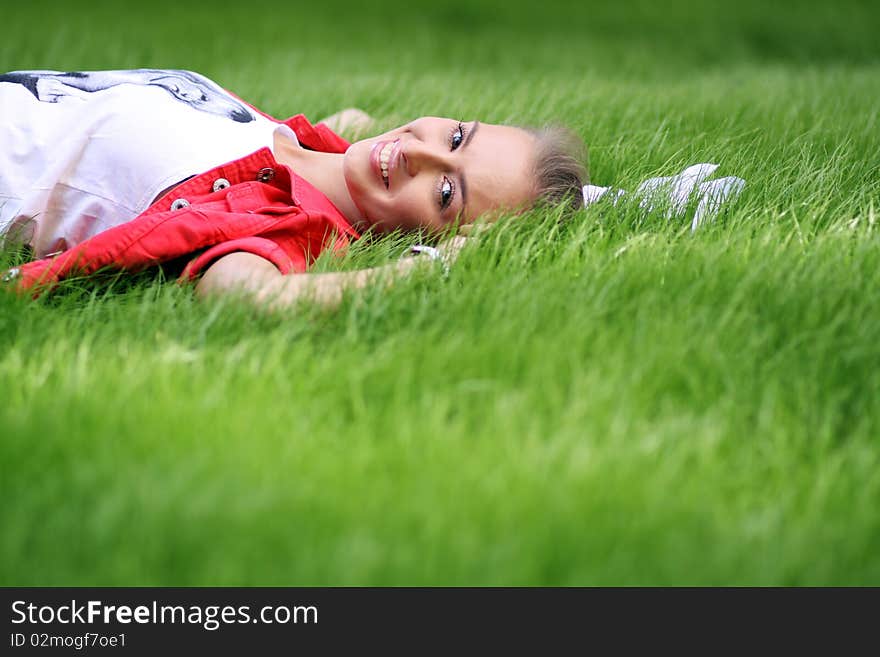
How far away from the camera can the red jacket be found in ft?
5.94

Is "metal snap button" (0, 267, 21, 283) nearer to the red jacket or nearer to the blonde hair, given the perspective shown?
the red jacket

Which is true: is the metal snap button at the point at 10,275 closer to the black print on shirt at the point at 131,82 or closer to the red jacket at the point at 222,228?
the red jacket at the point at 222,228

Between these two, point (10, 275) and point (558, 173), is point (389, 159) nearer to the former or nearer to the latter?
point (558, 173)

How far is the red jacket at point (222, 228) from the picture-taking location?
1811mm

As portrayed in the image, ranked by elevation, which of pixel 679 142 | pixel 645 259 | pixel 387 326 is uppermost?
pixel 679 142

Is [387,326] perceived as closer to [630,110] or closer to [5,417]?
Answer: [5,417]

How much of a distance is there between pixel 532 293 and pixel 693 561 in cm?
73

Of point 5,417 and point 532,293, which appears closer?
point 5,417

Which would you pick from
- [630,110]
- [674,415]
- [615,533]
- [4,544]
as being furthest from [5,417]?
[630,110]

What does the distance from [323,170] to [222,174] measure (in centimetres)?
30

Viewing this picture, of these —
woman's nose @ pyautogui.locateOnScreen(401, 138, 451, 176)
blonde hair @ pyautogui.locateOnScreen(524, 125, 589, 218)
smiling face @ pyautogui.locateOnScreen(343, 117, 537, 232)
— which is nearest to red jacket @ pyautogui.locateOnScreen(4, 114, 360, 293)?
smiling face @ pyautogui.locateOnScreen(343, 117, 537, 232)

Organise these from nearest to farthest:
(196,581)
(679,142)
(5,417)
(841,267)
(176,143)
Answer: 1. (196,581)
2. (5,417)
3. (841,267)
4. (176,143)
5. (679,142)

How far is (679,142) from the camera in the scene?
2.82 m

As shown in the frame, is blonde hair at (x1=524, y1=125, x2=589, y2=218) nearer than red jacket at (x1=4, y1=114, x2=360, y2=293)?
No
